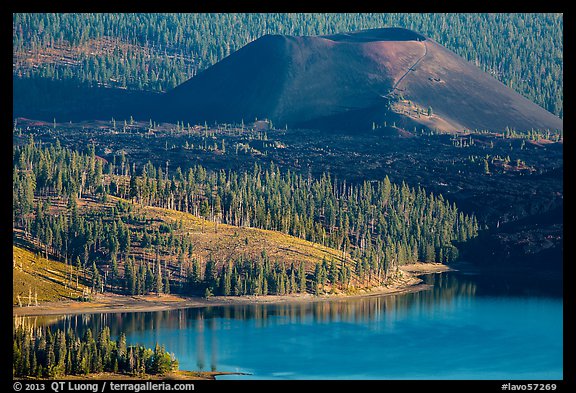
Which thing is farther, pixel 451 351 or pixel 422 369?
pixel 451 351
